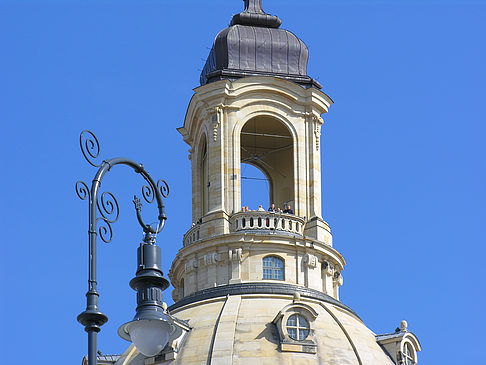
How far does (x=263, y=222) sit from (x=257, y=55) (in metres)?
9.35

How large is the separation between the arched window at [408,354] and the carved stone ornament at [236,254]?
8.45 m

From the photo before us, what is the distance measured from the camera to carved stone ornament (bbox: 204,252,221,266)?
77625mm

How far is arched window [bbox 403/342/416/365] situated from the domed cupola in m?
14.4

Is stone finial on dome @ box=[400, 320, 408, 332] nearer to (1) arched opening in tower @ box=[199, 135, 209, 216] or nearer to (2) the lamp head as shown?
(1) arched opening in tower @ box=[199, 135, 209, 216]

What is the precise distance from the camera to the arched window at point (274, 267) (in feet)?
255

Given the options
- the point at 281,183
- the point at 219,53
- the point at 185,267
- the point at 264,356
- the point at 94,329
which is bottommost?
the point at 94,329

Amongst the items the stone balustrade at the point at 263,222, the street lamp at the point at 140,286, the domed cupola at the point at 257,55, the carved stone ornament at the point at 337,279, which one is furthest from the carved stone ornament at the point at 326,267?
the street lamp at the point at 140,286

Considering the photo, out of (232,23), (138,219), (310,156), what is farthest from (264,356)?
(138,219)

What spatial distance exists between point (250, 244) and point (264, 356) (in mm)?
7608

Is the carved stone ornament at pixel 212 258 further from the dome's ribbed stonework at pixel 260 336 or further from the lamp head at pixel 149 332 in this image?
the lamp head at pixel 149 332

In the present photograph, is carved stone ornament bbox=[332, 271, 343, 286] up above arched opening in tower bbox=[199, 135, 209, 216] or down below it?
below

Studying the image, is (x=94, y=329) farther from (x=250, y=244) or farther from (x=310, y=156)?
(x=310, y=156)

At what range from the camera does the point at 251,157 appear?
85.5 metres

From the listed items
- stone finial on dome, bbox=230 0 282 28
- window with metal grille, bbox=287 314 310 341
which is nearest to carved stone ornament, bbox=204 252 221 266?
window with metal grille, bbox=287 314 310 341
